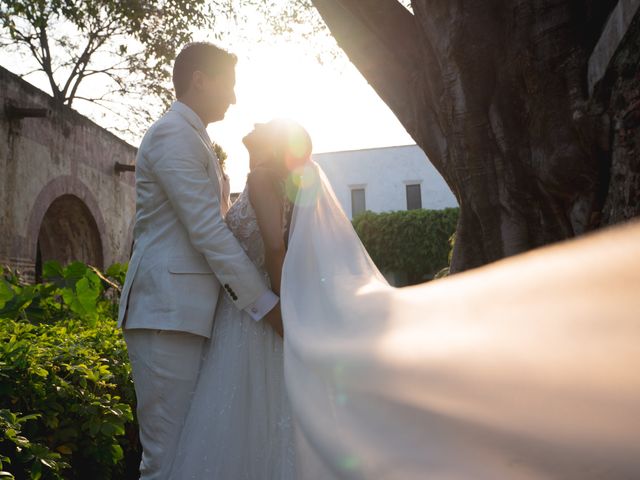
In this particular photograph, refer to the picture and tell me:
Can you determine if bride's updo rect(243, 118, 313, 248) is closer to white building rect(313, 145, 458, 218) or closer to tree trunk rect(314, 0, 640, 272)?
tree trunk rect(314, 0, 640, 272)

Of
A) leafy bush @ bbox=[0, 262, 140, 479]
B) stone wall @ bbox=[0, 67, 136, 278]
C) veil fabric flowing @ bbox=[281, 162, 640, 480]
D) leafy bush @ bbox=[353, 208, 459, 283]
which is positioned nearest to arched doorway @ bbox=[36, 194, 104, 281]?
stone wall @ bbox=[0, 67, 136, 278]

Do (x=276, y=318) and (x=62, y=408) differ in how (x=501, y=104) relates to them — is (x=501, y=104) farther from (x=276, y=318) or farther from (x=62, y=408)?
(x=62, y=408)

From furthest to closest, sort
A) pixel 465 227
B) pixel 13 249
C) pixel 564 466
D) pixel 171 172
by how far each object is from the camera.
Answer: pixel 13 249
pixel 465 227
pixel 171 172
pixel 564 466

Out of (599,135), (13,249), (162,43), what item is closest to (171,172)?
(599,135)

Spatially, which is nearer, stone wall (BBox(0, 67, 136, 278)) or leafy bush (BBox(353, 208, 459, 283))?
stone wall (BBox(0, 67, 136, 278))

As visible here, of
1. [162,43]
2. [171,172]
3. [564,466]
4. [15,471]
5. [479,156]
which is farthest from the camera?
[162,43]

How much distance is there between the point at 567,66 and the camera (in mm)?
3285

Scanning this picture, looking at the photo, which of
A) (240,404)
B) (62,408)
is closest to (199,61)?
(240,404)

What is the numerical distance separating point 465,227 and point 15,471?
116 inches

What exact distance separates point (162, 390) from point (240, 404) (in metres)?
0.27

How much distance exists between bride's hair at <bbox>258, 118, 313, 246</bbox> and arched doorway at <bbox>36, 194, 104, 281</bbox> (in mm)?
11727

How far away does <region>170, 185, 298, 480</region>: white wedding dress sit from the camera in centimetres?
212

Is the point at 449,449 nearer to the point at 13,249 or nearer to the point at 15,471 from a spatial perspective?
the point at 15,471

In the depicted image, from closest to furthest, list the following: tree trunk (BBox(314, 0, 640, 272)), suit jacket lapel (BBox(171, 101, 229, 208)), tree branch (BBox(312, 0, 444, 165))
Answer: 1. suit jacket lapel (BBox(171, 101, 229, 208))
2. tree trunk (BBox(314, 0, 640, 272))
3. tree branch (BBox(312, 0, 444, 165))
